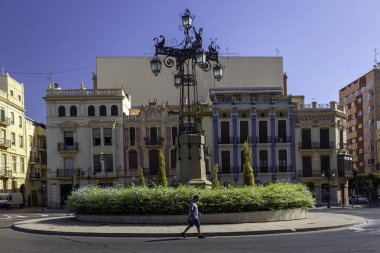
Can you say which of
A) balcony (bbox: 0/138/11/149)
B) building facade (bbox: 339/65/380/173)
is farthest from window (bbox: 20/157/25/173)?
building facade (bbox: 339/65/380/173)

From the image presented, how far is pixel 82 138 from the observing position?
196 feet

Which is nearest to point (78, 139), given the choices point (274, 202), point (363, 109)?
point (274, 202)

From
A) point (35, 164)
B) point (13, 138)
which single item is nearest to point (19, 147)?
point (13, 138)

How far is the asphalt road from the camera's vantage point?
14594 millimetres

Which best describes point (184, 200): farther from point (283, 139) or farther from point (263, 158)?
point (283, 139)

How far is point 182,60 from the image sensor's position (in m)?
23.5

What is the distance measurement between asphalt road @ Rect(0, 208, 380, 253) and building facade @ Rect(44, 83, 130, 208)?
40.7m

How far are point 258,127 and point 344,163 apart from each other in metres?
10.8

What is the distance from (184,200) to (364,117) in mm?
75166

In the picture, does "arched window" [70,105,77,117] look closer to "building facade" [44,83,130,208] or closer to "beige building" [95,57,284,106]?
"building facade" [44,83,130,208]

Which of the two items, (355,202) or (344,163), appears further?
(355,202)

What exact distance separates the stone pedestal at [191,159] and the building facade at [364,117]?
6809 cm

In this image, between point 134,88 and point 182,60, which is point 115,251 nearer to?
point 182,60

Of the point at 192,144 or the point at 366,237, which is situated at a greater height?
the point at 192,144
